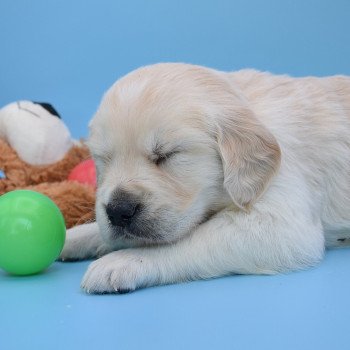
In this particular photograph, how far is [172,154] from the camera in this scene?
3004 millimetres

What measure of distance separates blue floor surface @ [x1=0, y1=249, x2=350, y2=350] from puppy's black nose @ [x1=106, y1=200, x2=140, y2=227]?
285 mm

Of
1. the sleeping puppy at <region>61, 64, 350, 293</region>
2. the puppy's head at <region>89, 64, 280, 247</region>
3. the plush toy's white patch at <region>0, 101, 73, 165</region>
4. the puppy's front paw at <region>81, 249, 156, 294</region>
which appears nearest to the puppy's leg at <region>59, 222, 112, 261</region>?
the sleeping puppy at <region>61, 64, 350, 293</region>

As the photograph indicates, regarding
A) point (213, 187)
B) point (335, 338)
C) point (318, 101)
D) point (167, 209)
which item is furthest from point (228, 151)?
point (335, 338)

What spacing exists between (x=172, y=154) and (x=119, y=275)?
533mm

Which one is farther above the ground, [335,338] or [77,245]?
[335,338]

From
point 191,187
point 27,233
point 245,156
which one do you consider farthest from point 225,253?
point 27,233

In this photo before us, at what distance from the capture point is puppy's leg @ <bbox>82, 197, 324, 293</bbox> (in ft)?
9.42

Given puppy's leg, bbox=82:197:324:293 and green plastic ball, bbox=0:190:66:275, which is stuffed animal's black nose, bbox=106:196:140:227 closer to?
puppy's leg, bbox=82:197:324:293

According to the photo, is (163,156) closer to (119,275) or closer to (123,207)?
(123,207)

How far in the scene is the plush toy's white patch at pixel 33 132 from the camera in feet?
14.8

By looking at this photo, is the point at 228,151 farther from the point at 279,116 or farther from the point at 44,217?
the point at 44,217

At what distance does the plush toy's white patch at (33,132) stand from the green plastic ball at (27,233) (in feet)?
4.42

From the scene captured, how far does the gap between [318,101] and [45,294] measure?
158cm

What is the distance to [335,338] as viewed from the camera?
2230 mm
